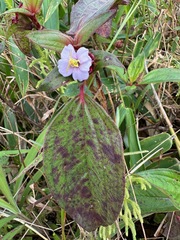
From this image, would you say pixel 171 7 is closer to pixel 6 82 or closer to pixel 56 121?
pixel 6 82

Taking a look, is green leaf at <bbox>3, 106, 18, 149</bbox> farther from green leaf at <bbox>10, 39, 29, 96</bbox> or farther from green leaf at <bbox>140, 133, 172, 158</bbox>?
green leaf at <bbox>140, 133, 172, 158</bbox>

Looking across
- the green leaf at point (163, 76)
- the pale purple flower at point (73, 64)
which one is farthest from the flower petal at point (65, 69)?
the green leaf at point (163, 76)

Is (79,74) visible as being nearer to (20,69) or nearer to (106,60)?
(106,60)

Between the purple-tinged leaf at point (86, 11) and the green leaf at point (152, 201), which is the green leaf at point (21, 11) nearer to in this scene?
the purple-tinged leaf at point (86, 11)

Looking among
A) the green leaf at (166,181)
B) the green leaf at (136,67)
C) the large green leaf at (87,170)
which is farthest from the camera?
the green leaf at (136,67)

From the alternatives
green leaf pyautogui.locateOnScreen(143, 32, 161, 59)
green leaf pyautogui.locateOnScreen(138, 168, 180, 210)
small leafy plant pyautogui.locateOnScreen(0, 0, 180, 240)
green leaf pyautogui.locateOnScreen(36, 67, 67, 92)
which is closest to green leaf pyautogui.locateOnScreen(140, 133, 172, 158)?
small leafy plant pyautogui.locateOnScreen(0, 0, 180, 240)

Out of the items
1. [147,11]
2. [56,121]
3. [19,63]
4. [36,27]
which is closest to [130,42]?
[147,11]
